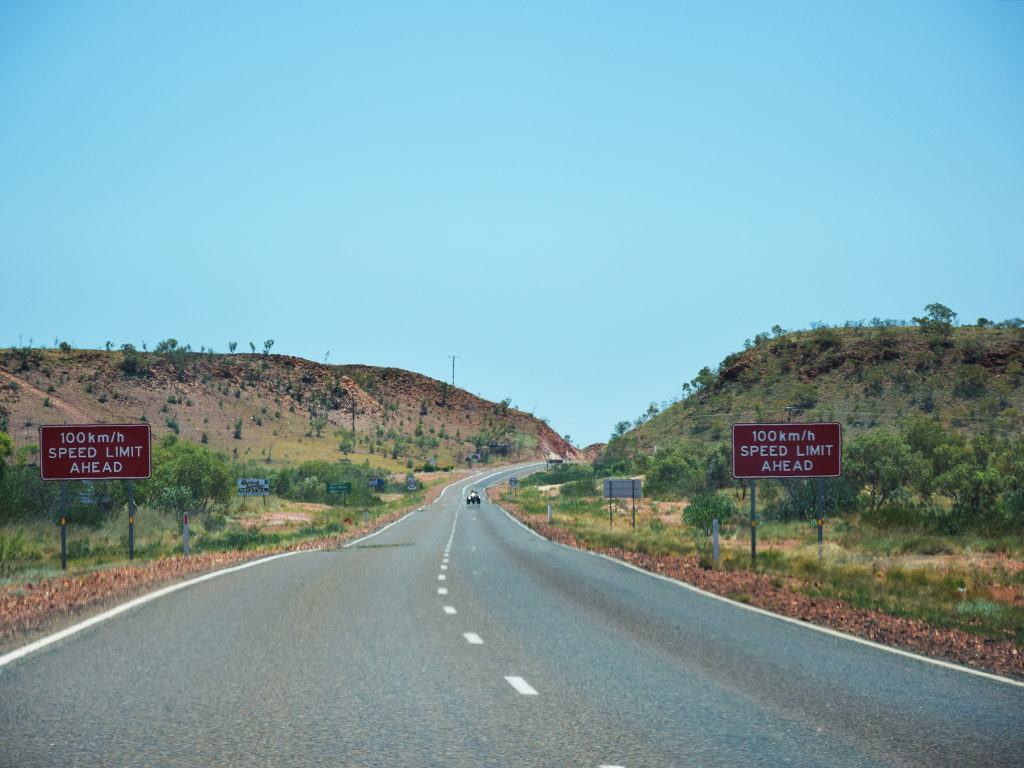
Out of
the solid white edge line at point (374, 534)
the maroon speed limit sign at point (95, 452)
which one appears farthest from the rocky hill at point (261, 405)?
the maroon speed limit sign at point (95, 452)

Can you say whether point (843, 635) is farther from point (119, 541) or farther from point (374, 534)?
point (374, 534)

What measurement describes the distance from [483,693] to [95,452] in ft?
60.5

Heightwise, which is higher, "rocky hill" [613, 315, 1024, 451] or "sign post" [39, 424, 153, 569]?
"rocky hill" [613, 315, 1024, 451]

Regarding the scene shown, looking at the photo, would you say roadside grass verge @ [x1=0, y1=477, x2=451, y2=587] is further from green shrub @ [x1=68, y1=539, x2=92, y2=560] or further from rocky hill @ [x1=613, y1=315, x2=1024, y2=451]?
rocky hill @ [x1=613, y1=315, x2=1024, y2=451]

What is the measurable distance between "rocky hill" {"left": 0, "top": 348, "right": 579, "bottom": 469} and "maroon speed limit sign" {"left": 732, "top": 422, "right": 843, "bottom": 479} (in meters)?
84.0

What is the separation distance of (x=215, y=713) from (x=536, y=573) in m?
13.8

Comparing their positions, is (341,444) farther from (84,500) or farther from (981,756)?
(981,756)

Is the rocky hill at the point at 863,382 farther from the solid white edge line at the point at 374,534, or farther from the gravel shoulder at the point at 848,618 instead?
the gravel shoulder at the point at 848,618

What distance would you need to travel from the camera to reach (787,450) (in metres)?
24.8

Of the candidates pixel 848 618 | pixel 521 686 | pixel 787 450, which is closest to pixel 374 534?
pixel 787 450

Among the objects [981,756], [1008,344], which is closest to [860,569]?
[981,756]

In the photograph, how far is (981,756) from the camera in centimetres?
586

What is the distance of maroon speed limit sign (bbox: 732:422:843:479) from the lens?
80.8 ft

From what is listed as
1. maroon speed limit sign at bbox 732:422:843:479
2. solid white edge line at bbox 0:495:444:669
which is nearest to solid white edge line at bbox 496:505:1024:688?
maroon speed limit sign at bbox 732:422:843:479
